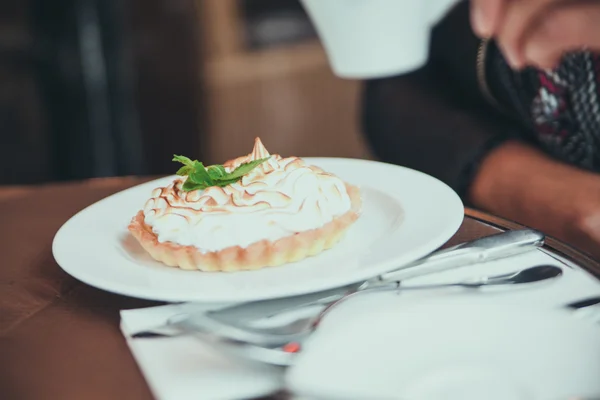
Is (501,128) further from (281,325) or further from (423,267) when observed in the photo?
(281,325)

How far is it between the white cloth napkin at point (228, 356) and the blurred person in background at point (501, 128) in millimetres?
311

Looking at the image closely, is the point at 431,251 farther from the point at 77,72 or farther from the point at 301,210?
the point at 77,72

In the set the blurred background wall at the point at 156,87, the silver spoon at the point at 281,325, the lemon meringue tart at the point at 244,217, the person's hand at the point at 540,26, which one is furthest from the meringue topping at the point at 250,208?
the blurred background wall at the point at 156,87

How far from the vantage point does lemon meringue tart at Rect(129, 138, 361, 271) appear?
68 cm

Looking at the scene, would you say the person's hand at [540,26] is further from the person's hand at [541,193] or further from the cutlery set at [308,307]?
the person's hand at [541,193]

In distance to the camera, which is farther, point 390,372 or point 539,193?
point 539,193

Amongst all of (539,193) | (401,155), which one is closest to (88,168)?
(401,155)

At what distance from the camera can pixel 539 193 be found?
3.50ft

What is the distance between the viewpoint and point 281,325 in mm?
583

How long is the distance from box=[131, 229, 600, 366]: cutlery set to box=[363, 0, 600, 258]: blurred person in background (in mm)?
269

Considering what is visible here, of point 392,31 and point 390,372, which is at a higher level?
point 392,31

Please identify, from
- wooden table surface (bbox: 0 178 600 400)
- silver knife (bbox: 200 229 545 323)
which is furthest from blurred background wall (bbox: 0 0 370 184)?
silver knife (bbox: 200 229 545 323)

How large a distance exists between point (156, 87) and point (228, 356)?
7.58ft

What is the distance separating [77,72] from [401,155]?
1475 millimetres
